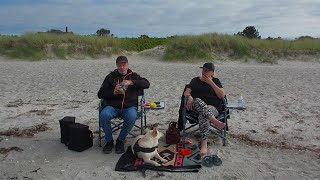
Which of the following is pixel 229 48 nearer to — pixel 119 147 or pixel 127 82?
pixel 127 82

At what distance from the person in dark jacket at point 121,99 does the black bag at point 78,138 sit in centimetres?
23

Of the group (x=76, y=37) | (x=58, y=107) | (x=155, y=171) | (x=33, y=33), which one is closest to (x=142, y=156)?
(x=155, y=171)

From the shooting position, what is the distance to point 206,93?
5.15 meters

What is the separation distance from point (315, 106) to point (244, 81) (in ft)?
12.2

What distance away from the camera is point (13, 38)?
19.1m

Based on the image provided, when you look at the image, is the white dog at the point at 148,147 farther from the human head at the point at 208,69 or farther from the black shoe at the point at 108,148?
the human head at the point at 208,69

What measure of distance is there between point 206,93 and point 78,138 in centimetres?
167

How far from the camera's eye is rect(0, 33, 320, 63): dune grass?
17.9m

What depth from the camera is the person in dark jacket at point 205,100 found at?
4.86 meters

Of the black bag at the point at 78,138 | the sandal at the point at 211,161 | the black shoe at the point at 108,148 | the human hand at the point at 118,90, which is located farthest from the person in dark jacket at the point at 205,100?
the black bag at the point at 78,138

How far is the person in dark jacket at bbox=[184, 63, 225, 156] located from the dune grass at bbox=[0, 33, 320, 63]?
482 inches

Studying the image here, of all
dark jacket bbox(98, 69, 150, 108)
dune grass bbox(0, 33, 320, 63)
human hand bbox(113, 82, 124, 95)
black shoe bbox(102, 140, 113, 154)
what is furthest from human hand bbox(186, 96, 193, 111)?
dune grass bbox(0, 33, 320, 63)

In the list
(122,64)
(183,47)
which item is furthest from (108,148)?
(183,47)

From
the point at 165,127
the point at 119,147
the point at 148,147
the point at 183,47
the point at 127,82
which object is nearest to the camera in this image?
the point at 148,147
